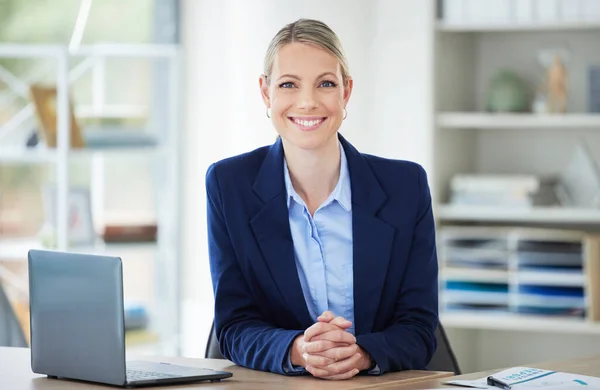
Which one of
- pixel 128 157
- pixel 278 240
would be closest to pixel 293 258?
pixel 278 240

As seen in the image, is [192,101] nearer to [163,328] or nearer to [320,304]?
[163,328]

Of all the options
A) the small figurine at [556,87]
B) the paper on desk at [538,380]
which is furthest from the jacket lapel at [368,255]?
the small figurine at [556,87]

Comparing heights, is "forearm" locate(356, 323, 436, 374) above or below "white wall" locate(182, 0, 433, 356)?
Result: below

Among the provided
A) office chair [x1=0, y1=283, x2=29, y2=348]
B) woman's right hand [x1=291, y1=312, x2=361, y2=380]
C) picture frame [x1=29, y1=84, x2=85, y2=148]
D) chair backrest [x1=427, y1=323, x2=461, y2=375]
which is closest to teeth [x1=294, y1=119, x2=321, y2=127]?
woman's right hand [x1=291, y1=312, x2=361, y2=380]

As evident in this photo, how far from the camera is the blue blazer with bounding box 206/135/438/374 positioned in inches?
86.6

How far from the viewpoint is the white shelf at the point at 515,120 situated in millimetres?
3736

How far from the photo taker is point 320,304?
224 centimetres

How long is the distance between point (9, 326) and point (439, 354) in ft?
3.90

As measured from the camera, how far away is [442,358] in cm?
231

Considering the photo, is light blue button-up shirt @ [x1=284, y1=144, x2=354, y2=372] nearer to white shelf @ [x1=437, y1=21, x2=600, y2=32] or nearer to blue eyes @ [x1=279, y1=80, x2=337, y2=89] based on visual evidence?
blue eyes @ [x1=279, y1=80, x2=337, y2=89]

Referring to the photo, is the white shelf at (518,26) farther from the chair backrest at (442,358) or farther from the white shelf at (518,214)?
the chair backrest at (442,358)

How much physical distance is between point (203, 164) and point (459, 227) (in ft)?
3.80

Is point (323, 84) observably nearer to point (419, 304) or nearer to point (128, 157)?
point (419, 304)

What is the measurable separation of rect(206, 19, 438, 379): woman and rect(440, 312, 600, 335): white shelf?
159 cm
